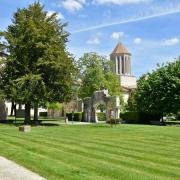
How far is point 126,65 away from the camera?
17725 centimetres

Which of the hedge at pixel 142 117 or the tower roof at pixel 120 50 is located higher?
the tower roof at pixel 120 50

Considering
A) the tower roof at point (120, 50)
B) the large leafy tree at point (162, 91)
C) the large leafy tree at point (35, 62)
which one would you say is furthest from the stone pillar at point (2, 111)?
the tower roof at point (120, 50)

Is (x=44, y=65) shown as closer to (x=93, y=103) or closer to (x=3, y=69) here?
(x=3, y=69)

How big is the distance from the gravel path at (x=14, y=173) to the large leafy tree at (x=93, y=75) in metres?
66.0

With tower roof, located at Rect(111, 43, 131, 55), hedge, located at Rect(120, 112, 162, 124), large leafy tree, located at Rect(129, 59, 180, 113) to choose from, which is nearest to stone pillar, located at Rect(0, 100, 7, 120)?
hedge, located at Rect(120, 112, 162, 124)

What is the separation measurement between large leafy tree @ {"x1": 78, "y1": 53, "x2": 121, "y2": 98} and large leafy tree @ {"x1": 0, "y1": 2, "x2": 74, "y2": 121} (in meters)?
32.8

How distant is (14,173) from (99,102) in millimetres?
45769

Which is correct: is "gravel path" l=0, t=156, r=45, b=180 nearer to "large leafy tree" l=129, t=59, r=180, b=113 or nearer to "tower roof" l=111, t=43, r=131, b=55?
"large leafy tree" l=129, t=59, r=180, b=113

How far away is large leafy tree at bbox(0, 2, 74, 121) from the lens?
4269 centimetres

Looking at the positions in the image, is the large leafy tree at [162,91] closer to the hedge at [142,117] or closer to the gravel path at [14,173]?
the hedge at [142,117]

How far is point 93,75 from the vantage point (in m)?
80.0

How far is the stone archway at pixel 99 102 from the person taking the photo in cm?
5304

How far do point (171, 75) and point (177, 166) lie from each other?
41.2m

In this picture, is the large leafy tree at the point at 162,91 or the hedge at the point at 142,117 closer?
the large leafy tree at the point at 162,91
